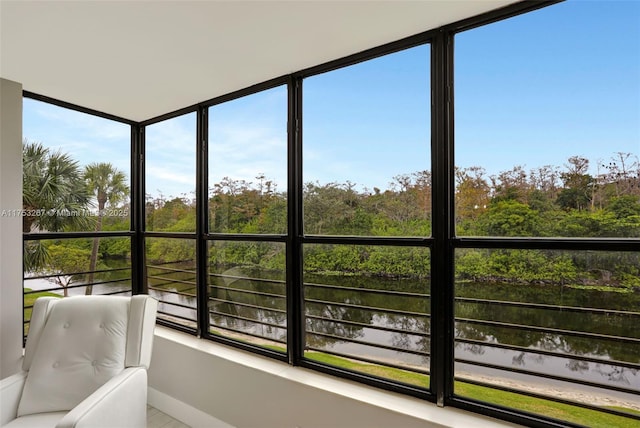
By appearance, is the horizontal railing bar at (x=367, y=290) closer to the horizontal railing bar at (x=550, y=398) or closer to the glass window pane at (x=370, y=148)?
the glass window pane at (x=370, y=148)

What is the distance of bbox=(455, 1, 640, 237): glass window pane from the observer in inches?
51.2

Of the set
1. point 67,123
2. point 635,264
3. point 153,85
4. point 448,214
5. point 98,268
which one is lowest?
point 98,268

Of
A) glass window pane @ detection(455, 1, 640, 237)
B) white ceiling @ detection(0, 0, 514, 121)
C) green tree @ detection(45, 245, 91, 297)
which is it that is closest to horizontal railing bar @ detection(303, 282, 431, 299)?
glass window pane @ detection(455, 1, 640, 237)

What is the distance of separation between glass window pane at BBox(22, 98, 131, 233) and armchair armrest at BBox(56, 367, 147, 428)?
1460mm

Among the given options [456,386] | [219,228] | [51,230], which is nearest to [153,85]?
[219,228]

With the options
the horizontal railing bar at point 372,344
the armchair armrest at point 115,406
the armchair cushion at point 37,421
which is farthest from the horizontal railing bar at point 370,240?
the armchair cushion at point 37,421

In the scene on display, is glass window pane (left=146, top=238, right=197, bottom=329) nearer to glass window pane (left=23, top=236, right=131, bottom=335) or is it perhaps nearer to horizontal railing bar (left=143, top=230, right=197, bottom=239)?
horizontal railing bar (left=143, top=230, right=197, bottom=239)

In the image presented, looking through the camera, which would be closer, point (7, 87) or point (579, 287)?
point (579, 287)

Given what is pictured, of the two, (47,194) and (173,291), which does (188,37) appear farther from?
(173,291)

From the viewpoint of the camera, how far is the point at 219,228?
2.56 meters

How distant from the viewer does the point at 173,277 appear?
9.45ft

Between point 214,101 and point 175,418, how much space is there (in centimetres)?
245

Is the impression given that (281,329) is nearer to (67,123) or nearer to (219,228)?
(219,228)

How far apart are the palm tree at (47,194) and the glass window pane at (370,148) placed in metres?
2.05
